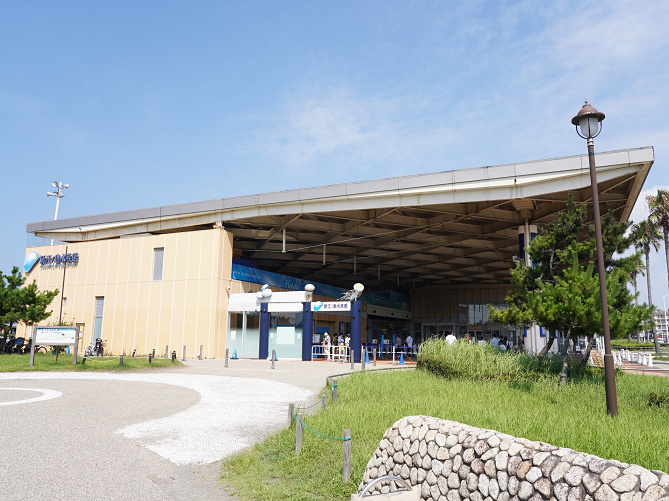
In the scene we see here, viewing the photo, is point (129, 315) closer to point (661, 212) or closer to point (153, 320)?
point (153, 320)

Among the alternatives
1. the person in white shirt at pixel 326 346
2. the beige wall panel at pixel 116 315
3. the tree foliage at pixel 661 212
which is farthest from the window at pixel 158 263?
the tree foliage at pixel 661 212

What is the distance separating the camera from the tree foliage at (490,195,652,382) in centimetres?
1388

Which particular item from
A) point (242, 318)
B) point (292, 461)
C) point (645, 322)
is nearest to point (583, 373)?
point (645, 322)

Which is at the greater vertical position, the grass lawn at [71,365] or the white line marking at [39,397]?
the grass lawn at [71,365]

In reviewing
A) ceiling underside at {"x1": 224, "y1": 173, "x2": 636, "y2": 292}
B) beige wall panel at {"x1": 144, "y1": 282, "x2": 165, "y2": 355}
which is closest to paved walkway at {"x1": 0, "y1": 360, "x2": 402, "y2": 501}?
beige wall panel at {"x1": 144, "y1": 282, "x2": 165, "y2": 355}

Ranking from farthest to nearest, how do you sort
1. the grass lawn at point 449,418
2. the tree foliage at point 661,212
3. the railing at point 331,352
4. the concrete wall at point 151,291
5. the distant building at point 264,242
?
the tree foliage at point 661,212 < the concrete wall at point 151,291 < the railing at point 331,352 < the distant building at point 264,242 < the grass lawn at point 449,418

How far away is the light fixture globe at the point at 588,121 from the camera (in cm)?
1081

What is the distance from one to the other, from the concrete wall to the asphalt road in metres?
13.1

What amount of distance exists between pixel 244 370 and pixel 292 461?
51.6ft

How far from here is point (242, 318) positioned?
32.2 metres

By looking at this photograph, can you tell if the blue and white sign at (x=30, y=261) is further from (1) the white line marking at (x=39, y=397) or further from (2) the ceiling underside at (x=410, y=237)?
(1) the white line marking at (x=39, y=397)

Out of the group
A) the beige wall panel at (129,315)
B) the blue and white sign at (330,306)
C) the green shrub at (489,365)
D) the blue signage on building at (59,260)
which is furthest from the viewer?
the blue signage on building at (59,260)

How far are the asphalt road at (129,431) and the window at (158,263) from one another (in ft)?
50.8

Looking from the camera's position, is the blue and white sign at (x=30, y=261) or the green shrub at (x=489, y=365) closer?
the green shrub at (x=489, y=365)
